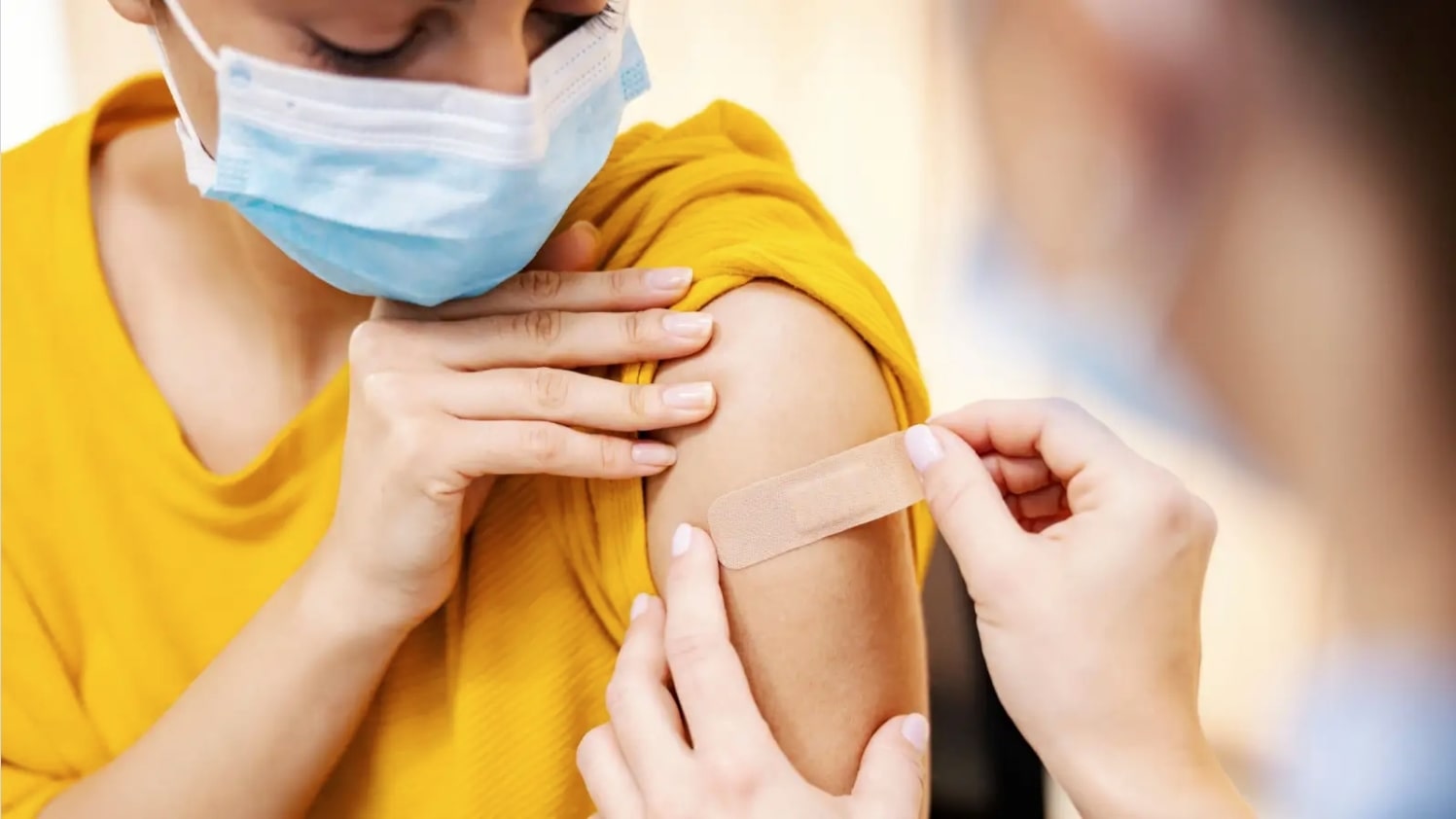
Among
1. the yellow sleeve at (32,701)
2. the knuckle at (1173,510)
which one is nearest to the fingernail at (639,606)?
the knuckle at (1173,510)

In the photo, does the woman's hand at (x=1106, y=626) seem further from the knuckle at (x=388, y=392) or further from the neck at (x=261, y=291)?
the neck at (x=261, y=291)

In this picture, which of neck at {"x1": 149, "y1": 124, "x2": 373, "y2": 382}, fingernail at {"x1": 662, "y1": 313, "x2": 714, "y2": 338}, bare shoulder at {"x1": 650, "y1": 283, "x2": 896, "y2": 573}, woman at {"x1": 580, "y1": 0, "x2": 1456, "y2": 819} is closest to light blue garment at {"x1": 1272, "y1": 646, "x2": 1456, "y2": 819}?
woman at {"x1": 580, "y1": 0, "x2": 1456, "y2": 819}

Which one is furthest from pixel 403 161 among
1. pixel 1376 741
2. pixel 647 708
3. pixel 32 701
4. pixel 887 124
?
pixel 1376 741

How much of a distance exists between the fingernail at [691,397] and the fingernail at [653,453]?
36 millimetres

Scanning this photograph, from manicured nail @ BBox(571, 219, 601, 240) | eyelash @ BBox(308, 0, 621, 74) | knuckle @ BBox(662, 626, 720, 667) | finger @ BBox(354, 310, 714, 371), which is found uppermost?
eyelash @ BBox(308, 0, 621, 74)

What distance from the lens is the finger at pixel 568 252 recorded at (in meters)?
0.76

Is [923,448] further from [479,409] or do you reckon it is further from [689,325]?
[479,409]

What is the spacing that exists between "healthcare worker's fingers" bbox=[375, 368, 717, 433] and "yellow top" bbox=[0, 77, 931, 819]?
4cm

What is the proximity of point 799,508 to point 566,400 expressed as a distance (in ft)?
0.56

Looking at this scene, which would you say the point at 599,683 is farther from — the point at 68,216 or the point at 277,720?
the point at 68,216

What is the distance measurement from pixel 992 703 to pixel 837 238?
623 millimetres

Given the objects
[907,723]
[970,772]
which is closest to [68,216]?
[907,723]

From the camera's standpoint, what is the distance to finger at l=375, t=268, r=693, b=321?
70 centimetres

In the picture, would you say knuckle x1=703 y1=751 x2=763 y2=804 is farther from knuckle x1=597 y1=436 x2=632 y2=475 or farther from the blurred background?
the blurred background
